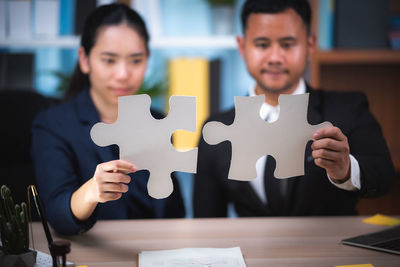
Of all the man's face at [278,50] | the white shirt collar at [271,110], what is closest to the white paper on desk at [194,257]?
the white shirt collar at [271,110]

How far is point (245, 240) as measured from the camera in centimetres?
125

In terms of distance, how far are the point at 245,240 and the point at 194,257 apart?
0.20 m

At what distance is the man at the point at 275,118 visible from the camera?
1.57 meters

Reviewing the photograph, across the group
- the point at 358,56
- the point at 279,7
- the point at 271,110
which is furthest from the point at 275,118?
the point at 358,56

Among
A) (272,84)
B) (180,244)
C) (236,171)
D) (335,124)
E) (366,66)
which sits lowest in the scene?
(180,244)

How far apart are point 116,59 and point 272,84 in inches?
22.6

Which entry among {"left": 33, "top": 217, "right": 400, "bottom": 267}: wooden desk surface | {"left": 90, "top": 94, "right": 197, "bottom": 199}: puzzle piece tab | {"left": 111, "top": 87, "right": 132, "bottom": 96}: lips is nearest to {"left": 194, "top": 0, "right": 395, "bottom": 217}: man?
{"left": 33, "top": 217, "right": 400, "bottom": 267}: wooden desk surface

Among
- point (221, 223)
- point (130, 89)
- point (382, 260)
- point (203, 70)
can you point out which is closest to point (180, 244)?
point (221, 223)

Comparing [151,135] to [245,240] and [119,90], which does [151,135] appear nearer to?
[245,240]

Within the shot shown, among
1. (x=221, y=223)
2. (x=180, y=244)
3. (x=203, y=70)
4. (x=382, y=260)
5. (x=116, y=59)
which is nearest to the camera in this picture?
(x=382, y=260)

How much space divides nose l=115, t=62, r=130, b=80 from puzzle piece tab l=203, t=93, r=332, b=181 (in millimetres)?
633

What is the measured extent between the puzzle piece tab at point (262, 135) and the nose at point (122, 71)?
63cm

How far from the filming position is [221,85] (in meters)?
2.62

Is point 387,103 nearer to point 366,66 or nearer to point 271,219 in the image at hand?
point 366,66
